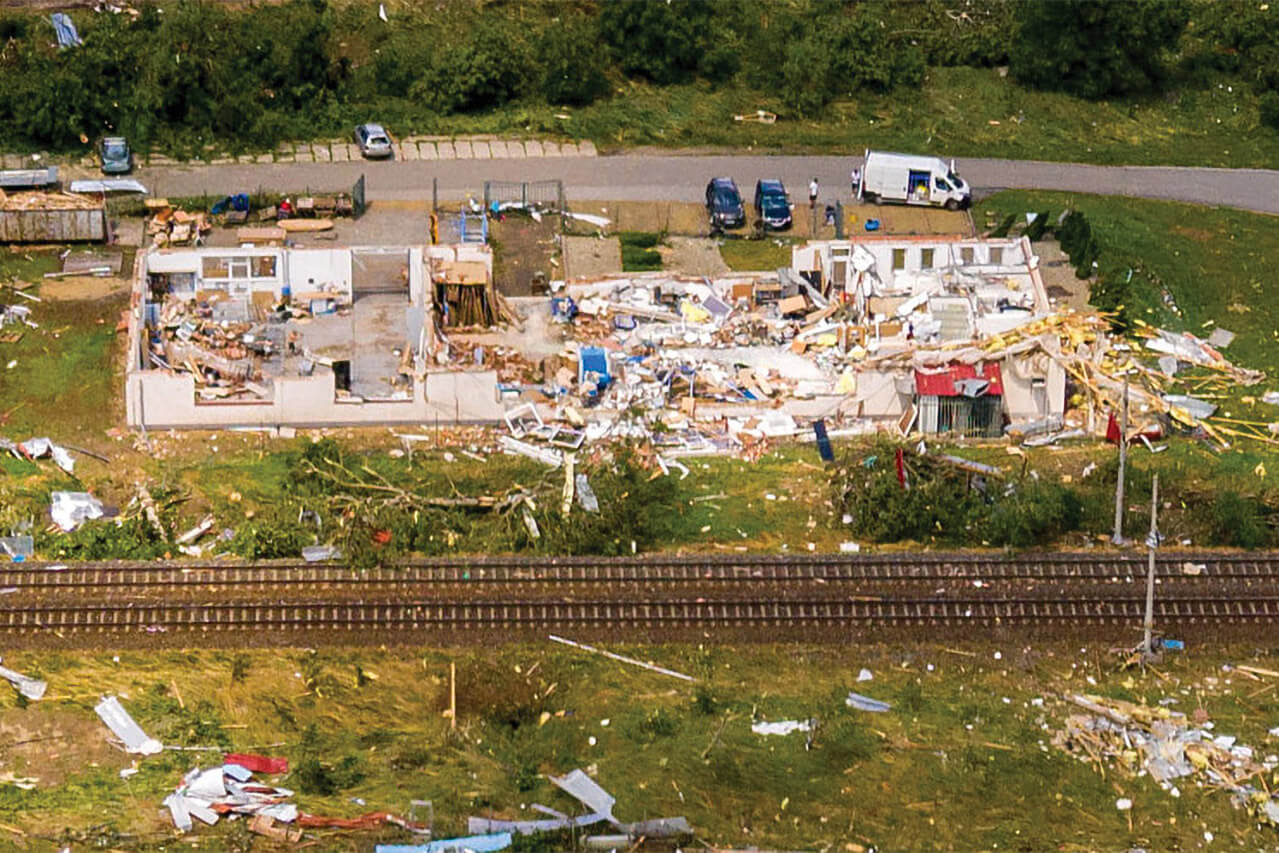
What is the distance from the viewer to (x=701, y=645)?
3609 centimetres

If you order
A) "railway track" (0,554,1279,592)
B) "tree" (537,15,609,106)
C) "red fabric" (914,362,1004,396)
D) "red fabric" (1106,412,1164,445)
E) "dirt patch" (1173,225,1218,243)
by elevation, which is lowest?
"railway track" (0,554,1279,592)

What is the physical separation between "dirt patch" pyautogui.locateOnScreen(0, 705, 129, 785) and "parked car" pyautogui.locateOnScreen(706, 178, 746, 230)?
21506 millimetres

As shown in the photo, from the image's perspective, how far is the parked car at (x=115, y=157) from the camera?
52094 millimetres

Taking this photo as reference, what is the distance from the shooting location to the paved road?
52219mm

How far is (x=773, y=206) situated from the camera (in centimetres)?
5097

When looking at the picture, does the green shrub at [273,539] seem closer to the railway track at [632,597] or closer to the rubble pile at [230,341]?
the railway track at [632,597]

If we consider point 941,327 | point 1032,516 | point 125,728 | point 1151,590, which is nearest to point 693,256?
point 941,327

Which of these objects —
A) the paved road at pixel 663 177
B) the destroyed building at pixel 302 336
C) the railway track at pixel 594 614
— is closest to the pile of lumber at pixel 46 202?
the paved road at pixel 663 177

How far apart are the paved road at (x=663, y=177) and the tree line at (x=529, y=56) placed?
1746mm

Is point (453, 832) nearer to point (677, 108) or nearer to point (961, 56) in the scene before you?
point (677, 108)

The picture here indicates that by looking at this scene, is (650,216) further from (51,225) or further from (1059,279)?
(51,225)

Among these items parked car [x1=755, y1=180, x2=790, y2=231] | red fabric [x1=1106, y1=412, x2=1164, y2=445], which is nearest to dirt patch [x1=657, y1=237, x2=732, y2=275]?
parked car [x1=755, y1=180, x2=790, y2=231]

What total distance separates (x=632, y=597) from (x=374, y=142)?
64.3 feet

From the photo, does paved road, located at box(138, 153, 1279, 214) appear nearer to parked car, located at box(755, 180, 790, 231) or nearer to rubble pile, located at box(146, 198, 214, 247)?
rubble pile, located at box(146, 198, 214, 247)
